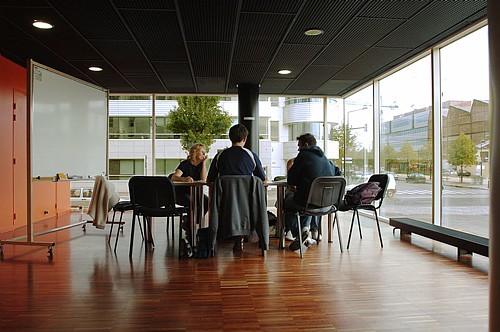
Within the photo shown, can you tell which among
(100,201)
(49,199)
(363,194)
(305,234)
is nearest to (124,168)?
(49,199)

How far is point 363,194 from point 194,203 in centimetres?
217

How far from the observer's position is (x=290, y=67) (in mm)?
6977

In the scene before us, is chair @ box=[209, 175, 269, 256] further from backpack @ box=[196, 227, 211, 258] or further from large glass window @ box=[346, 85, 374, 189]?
large glass window @ box=[346, 85, 374, 189]

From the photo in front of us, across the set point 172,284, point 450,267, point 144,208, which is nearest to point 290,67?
point 144,208

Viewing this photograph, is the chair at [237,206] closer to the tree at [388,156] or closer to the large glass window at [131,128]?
the tree at [388,156]

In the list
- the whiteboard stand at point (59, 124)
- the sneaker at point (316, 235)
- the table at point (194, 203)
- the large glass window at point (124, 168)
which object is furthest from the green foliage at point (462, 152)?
the large glass window at point (124, 168)

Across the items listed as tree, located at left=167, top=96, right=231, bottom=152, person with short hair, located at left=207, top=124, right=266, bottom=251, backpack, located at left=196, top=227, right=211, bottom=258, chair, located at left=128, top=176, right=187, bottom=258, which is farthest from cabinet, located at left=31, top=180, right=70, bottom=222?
person with short hair, located at left=207, top=124, right=266, bottom=251

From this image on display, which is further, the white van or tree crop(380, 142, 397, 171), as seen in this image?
the white van

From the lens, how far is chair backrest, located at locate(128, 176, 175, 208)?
14.5 feet

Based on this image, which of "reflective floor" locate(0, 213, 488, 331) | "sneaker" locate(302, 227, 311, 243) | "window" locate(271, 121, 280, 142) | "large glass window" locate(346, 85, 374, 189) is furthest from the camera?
"window" locate(271, 121, 280, 142)

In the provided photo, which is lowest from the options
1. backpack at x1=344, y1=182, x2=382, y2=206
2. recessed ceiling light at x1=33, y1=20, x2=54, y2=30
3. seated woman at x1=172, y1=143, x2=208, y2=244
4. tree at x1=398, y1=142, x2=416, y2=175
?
backpack at x1=344, y1=182, x2=382, y2=206

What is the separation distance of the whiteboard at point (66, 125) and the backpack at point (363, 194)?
4047 millimetres

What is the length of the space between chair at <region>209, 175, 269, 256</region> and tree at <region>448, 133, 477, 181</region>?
9.22ft

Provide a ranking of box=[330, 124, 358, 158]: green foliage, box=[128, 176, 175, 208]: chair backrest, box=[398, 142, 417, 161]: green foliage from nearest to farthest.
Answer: box=[128, 176, 175, 208]: chair backrest → box=[398, 142, 417, 161]: green foliage → box=[330, 124, 358, 158]: green foliage
